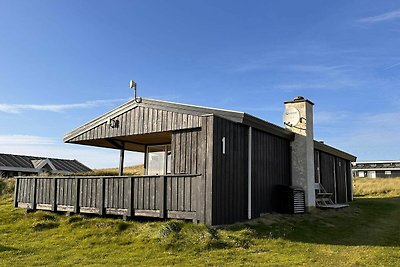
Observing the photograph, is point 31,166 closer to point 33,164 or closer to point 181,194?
point 33,164

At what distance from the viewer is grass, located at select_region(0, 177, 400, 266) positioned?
770 centimetres

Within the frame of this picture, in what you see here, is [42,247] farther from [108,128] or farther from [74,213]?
[108,128]

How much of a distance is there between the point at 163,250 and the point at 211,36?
926 cm

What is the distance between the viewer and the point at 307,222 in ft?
38.9

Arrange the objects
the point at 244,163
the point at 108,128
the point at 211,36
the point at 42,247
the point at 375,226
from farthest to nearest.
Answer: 1. the point at 211,36
2. the point at 108,128
3. the point at 375,226
4. the point at 244,163
5. the point at 42,247

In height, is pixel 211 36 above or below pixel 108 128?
above

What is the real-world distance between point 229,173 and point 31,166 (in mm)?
35915

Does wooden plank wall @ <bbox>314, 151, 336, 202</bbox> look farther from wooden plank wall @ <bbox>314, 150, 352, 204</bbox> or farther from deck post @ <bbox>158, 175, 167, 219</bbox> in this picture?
deck post @ <bbox>158, 175, 167, 219</bbox>

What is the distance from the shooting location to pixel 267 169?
12797mm

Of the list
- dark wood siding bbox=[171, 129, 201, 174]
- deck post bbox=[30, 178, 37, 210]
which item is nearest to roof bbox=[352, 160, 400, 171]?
dark wood siding bbox=[171, 129, 201, 174]

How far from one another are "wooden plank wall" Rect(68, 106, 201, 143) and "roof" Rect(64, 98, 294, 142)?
124 millimetres

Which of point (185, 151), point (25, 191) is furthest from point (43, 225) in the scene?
point (185, 151)

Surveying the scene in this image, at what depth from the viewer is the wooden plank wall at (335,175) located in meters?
17.8

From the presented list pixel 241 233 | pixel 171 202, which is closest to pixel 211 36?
pixel 171 202
